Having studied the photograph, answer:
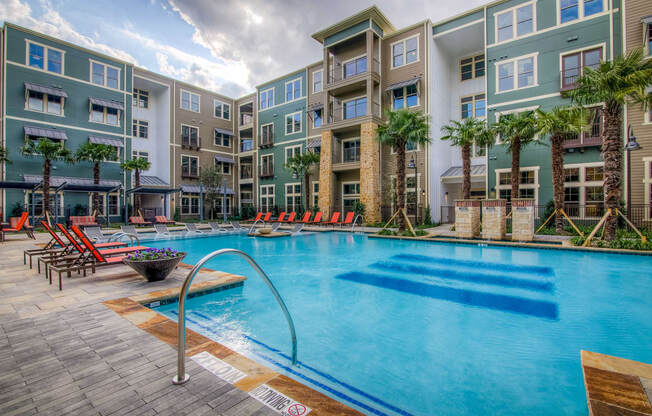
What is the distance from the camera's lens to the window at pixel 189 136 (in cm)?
2895

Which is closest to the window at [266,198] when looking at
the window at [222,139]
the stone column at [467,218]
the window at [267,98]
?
the window at [222,139]

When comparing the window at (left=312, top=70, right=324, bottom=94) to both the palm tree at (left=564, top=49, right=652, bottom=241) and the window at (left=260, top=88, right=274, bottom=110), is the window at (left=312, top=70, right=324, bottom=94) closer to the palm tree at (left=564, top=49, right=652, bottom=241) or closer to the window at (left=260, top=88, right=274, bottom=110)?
the window at (left=260, top=88, right=274, bottom=110)

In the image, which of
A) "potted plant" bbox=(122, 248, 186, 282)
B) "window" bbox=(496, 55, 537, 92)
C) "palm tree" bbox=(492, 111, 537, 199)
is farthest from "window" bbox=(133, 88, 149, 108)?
"window" bbox=(496, 55, 537, 92)

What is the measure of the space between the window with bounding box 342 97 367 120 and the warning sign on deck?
73.2 feet

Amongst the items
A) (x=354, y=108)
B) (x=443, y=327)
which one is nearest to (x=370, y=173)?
(x=354, y=108)

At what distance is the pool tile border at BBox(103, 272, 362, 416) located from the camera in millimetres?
2268

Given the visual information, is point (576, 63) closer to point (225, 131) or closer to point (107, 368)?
point (107, 368)

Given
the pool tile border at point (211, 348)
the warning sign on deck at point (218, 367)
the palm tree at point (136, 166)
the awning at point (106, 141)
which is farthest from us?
the awning at point (106, 141)

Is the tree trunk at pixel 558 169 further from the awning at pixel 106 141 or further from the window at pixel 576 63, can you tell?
the awning at pixel 106 141

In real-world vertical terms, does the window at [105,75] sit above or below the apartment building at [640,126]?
above

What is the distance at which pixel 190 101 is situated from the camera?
29.8 meters

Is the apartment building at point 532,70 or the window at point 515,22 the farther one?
the window at point 515,22

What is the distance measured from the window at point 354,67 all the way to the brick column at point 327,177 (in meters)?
5.27

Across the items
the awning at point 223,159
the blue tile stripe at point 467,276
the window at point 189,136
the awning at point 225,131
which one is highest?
the awning at point 225,131
